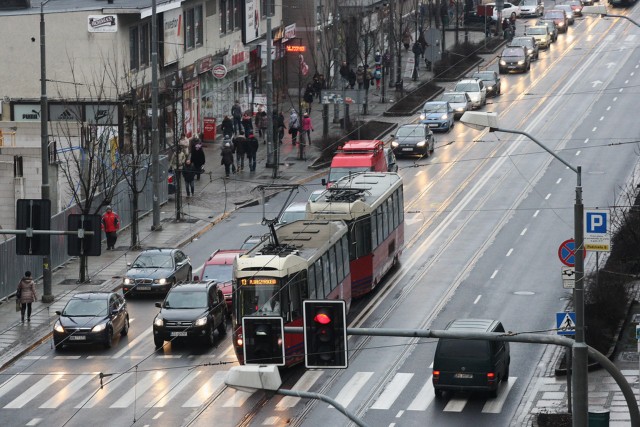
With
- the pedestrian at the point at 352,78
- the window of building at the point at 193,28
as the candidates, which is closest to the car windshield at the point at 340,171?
the window of building at the point at 193,28

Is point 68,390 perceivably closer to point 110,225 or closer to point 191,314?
point 191,314

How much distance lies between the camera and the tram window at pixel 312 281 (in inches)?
1623

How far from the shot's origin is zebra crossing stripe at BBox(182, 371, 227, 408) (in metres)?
37.9

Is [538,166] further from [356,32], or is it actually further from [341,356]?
[341,356]

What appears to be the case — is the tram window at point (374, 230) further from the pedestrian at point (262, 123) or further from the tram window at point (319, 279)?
the pedestrian at point (262, 123)

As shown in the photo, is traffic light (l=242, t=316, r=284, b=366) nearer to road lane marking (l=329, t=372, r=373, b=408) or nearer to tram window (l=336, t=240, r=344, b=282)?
road lane marking (l=329, t=372, r=373, b=408)

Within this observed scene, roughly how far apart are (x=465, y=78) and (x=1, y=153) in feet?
117

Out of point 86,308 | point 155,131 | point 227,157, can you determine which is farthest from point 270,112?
point 86,308

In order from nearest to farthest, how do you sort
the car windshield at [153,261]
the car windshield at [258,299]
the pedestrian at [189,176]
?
the car windshield at [258,299] < the car windshield at [153,261] < the pedestrian at [189,176]

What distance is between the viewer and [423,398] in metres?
38.4

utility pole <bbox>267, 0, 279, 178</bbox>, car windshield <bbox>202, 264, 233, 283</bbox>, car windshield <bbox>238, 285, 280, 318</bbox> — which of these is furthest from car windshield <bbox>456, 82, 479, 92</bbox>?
car windshield <bbox>238, 285, 280, 318</bbox>

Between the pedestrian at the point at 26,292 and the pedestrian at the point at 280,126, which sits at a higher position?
the pedestrian at the point at 280,126

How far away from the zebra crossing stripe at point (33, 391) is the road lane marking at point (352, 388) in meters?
7.39

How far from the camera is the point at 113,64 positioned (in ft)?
218
